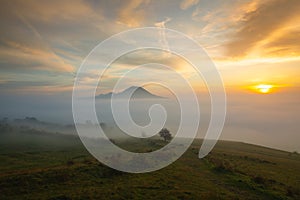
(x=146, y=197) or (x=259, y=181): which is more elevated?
(x=259, y=181)

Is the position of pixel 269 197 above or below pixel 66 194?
above

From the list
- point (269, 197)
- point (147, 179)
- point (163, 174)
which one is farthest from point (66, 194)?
point (269, 197)

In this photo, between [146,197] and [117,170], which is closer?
[146,197]

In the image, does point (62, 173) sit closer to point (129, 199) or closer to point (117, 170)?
point (117, 170)

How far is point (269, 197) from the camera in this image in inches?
1196

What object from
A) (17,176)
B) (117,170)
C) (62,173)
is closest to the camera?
(17,176)

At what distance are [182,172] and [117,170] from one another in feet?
38.5

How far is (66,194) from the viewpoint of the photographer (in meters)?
28.4

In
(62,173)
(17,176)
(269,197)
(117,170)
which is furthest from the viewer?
(117,170)

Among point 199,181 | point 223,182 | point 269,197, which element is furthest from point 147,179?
point 269,197

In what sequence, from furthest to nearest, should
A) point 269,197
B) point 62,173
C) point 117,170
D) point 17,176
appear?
point 117,170 < point 62,173 < point 17,176 < point 269,197

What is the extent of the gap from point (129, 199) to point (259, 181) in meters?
22.1

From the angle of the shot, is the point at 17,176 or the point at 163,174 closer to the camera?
the point at 17,176

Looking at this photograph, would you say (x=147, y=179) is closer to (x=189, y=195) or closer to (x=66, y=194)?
(x=189, y=195)
